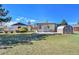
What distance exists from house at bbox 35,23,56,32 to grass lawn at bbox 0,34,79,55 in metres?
0.12

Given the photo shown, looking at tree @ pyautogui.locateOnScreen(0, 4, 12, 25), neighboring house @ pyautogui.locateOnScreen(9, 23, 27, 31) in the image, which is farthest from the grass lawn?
tree @ pyautogui.locateOnScreen(0, 4, 12, 25)

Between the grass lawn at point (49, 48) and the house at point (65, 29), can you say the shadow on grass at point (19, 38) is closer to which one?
the grass lawn at point (49, 48)

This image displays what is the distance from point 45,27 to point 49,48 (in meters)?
0.26

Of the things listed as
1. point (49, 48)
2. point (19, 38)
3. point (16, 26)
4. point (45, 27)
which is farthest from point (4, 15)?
point (49, 48)

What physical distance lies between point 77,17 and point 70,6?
0.15 meters

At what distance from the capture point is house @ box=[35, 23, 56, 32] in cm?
368

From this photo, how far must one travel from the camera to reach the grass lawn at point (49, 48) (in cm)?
363

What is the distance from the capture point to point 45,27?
371cm

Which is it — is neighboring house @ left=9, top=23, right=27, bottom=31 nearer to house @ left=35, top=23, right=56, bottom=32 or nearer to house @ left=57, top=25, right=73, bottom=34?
house @ left=35, top=23, right=56, bottom=32

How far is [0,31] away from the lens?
3637 millimetres

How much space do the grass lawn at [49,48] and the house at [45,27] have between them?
12 cm
